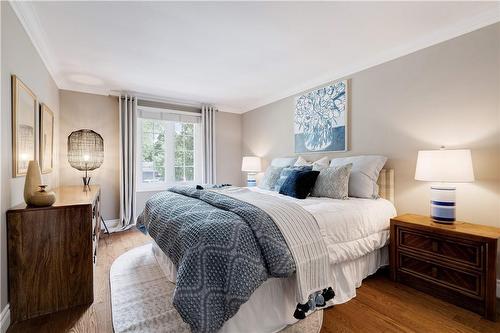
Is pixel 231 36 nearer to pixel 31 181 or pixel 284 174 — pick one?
pixel 284 174

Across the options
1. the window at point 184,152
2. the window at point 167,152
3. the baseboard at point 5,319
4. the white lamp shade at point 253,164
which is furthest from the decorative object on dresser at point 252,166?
the baseboard at point 5,319

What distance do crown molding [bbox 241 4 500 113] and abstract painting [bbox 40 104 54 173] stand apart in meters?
3.30

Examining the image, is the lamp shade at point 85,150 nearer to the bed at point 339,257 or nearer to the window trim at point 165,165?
the window trim at point 165,165

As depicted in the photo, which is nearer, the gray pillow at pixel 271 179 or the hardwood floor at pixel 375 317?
the hardwood floor at pixel 375 317

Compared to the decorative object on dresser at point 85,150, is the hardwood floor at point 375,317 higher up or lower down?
lower down

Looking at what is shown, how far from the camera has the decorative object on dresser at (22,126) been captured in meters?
1.78

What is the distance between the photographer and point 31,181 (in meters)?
1.78

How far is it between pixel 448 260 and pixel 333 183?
3.62ft

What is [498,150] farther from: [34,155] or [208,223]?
[34,155]

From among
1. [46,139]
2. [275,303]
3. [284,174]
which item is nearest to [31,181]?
[46,139]

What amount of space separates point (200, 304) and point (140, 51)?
263 centimetres

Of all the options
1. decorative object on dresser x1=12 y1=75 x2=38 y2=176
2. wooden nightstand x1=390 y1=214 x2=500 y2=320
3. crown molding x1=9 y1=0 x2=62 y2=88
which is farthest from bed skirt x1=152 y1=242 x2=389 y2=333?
crown molding x1=9 y1=0 x2=62 y2=88

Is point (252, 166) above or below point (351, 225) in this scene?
above

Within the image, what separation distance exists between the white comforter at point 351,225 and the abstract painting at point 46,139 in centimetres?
279
